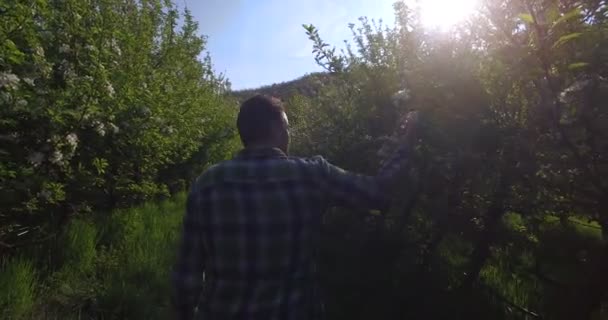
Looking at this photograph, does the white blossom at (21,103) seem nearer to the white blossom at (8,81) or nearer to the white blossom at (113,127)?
the white blossom at (8,81)

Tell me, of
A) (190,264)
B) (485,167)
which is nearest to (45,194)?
(190,264)

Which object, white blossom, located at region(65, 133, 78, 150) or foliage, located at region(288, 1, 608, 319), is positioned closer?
foliage, located at region(288, 1, 608, 319)

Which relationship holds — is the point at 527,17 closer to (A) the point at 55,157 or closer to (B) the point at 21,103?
(B) the point at 21,103

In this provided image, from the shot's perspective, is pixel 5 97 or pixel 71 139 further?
pixel 71 139

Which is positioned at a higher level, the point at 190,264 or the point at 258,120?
the point at 258,120

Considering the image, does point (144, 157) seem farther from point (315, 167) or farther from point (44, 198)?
point (315, 167)

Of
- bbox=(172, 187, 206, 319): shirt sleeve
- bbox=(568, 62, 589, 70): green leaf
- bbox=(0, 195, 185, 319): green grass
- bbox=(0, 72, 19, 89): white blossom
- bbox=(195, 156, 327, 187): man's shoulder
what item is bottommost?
bbox=(0, 195, 185, 319): green grass

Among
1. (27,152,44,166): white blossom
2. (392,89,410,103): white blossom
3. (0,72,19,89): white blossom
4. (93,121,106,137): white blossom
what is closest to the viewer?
(392,89,410,103): white blossom

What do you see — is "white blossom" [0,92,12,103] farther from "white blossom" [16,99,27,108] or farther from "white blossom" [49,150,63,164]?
"white blossom" [49,150,63,164]

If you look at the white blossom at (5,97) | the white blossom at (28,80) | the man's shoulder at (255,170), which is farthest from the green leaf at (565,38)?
A: the white blossom at (28,80)

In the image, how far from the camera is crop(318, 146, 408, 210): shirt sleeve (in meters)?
2.23

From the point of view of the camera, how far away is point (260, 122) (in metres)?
2.19

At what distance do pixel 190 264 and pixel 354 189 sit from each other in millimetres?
797

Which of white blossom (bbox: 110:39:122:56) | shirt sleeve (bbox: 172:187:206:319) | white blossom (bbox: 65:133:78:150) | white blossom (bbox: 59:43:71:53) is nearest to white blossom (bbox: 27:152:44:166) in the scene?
white blossom (bbox: 65:133:78:150)
